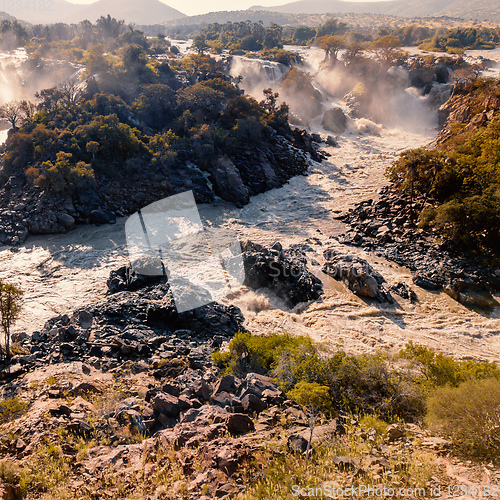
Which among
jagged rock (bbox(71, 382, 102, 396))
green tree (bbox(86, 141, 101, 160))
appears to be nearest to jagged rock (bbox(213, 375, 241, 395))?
jagged rock (bbox(71, 382, 102, 396))

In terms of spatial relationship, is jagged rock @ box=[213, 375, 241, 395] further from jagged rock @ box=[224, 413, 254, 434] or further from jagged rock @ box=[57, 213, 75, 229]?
jagged rock @ box=[57, 213, 75, 229]

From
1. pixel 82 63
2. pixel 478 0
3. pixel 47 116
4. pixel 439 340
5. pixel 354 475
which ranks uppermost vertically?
pixel 478 0

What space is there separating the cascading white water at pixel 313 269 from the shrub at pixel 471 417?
797cm

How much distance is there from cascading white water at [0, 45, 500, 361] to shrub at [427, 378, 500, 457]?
7.97m

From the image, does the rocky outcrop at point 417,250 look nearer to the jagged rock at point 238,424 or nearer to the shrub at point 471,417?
the shrub at point 471,417

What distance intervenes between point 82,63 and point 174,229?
49926 millimetres

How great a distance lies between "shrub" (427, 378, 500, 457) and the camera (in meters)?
6.84

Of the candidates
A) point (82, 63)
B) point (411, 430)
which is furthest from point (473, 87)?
point (82, 63)

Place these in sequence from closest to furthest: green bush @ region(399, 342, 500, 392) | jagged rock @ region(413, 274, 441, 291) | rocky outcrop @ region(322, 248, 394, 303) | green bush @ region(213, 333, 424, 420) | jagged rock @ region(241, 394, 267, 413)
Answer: jagged rock @ region(241, 394, 267, 413)
green bush @ region(213, 333, 424, 420)
green bush @ region(399, 342, 500, 392)
rocky outcrop @ region(322, 248, 394, 303)
jagged rock @ region(413, 274, 441, 291)

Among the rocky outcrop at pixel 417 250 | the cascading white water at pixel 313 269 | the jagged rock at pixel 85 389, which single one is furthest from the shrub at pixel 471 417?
the rocky outcrop at pixel 417 250

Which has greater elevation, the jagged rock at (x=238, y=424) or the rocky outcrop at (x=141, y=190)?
the rocky outcrop at (x=141, y=190)

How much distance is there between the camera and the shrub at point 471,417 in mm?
6840

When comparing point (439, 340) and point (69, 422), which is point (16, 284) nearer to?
point (69, 422)

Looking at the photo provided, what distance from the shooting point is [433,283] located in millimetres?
19641
